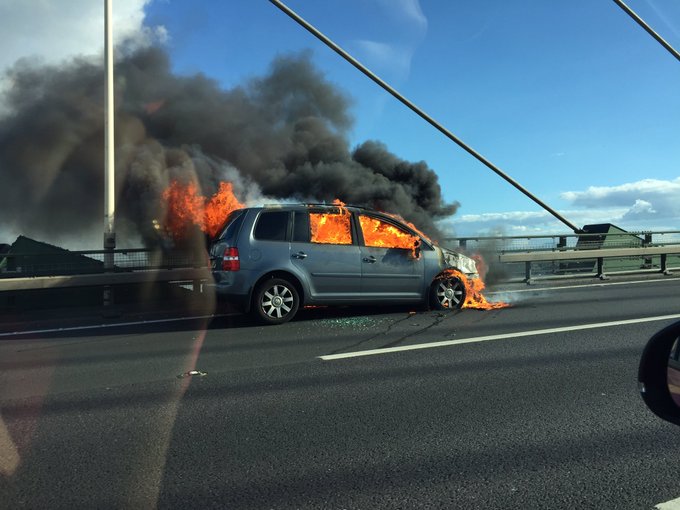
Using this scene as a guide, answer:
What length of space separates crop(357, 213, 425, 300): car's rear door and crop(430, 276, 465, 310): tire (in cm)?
27

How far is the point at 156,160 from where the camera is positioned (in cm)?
2092

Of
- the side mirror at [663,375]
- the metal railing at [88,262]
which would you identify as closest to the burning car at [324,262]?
the metal railing at [88,262]

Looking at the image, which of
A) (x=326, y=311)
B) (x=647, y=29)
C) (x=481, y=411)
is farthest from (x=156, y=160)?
(x=481, y=411)

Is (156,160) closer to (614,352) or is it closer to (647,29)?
(647,29)

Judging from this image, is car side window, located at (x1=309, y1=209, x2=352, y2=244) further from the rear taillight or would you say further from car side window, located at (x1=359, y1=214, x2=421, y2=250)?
the rear taillight

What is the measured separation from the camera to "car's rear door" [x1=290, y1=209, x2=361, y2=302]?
809cm

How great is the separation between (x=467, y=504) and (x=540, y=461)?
0.72 meters

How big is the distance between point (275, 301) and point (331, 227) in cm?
143

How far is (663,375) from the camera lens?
1.81 m

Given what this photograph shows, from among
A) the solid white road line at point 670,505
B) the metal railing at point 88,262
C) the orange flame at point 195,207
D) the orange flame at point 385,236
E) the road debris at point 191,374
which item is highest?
the orange flame at point 195,207

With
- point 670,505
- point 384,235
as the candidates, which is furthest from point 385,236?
point 670,505

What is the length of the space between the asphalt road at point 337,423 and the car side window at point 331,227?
167cm

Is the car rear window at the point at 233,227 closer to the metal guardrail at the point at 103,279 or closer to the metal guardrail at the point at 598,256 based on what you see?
the metal guardrail at the point at 103,279

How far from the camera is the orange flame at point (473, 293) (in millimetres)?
8906
